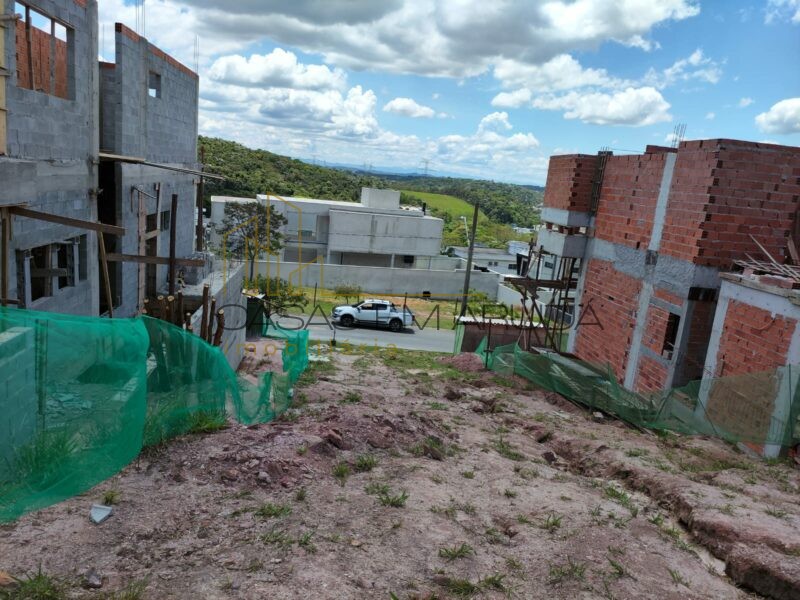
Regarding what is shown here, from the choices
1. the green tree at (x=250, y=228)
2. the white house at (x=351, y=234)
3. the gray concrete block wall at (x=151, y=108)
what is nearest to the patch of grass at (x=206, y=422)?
the gray concrete block wall at (x=151, y=108)

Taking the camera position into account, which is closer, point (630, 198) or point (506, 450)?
point (506, 450)

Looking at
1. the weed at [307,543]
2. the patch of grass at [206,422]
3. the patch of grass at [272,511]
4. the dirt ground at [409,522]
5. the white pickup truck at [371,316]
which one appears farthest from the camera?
the white pickup truck at [371,316]

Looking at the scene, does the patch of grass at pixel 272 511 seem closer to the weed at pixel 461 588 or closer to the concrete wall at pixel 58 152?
the weed at pixel 461 588

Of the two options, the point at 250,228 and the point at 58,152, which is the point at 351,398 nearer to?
the point at 58,152

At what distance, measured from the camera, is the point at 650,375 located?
485 inches

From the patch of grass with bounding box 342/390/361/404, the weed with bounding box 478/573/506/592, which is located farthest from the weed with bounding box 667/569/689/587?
the patch of grass with bounding box 342/390/361/404

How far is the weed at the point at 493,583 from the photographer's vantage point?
479 centimetres

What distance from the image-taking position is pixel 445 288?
4381 centimetres

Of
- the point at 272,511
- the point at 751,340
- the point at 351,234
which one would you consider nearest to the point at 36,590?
the point at 272,511

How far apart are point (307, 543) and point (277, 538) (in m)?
0.27

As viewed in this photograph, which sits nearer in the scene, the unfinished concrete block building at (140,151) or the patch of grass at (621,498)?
the patch of grass at (621,498)

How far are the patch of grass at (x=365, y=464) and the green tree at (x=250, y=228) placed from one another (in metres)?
34.7

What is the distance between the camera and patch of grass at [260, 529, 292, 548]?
495 centimetres

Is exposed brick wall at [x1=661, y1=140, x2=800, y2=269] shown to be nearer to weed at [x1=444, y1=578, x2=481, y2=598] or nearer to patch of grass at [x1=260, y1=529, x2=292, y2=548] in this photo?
weed at [x1=444, y1=578, x2=481, y2=598]
